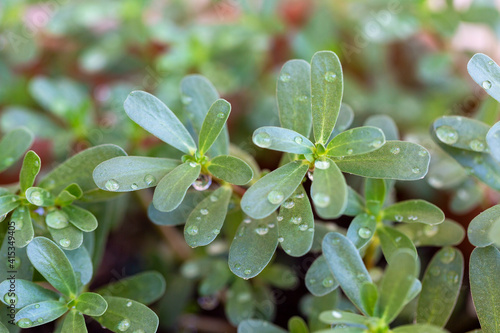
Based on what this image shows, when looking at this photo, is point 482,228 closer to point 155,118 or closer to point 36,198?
point 155,118

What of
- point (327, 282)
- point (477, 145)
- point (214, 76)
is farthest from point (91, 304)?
point (214, 76)

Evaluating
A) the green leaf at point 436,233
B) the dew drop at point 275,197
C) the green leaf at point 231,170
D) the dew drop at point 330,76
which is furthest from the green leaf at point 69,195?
the green leaf at point 436,233

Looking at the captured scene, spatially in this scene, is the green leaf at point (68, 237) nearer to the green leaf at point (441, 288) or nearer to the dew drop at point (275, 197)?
the dew drop at point (275, 197)

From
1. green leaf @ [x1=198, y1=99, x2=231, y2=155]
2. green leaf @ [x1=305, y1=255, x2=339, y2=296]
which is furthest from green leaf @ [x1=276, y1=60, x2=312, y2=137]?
green leaf @ [x1=305, y1=255, x2=339, y2=296]

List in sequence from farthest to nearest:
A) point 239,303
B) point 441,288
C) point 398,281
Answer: point 239,303, point 441,288, point 398,281

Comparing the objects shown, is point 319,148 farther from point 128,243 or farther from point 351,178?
point 128,243

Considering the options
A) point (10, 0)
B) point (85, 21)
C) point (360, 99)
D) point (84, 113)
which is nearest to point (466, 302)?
point (360, 99)
